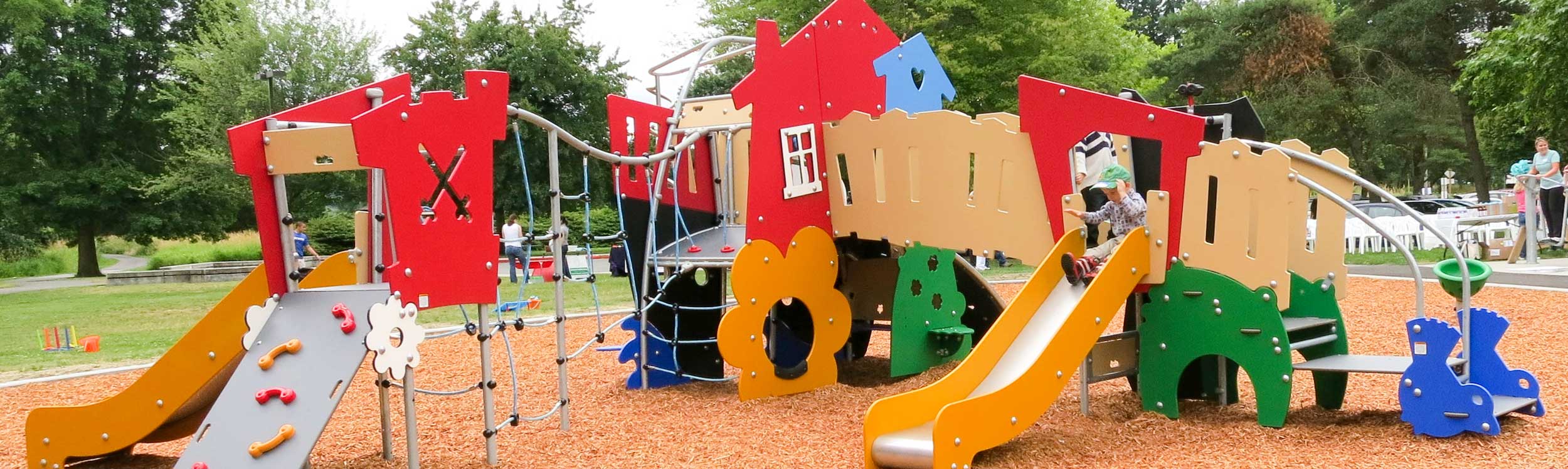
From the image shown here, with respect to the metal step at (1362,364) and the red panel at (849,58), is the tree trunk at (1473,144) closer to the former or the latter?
the red panel at (849,58)

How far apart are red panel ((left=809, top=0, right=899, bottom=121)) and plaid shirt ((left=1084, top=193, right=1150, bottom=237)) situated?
2364mm

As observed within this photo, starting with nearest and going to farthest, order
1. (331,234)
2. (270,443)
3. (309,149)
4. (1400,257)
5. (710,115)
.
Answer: (270,443) → (309,149) → (710,115) → (1400,257) → (331,234)

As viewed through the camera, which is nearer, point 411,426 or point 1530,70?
point 411,426

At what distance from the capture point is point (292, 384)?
4770 millimetres

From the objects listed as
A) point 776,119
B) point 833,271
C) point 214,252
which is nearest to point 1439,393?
point 833,271

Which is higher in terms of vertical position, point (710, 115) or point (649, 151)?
point (710, 115)

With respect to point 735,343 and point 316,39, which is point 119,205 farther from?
point 735,343

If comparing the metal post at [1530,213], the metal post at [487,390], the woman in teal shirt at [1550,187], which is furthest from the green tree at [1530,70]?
the metal post at [487,390]

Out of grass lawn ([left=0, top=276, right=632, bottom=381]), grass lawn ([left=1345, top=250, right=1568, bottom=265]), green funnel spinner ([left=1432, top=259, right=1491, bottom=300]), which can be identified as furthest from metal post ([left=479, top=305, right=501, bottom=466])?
grass lawn ([left=1345, top=250, right=1568, bottom=265])

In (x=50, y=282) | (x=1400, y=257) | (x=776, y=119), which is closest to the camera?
(x=776, y=119)

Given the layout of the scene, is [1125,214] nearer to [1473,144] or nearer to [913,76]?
[913,76]

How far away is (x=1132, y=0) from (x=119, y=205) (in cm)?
6068

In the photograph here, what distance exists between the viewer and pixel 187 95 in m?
30.9

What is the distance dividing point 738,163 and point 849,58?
49.0 inches
